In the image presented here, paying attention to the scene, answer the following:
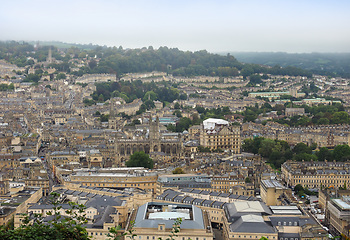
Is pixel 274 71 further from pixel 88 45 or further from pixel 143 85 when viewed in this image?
pixel 88 45

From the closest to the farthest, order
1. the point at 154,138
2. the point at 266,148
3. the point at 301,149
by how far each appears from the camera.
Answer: the point at 266,148 → the point at 301,149 → the point at 154,138

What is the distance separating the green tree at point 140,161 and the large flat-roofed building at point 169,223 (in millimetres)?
15992

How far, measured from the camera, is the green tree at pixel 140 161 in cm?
4766

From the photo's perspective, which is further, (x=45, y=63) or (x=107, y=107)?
(x=45, y=63)

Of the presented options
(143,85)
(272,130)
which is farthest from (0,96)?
(272,130)

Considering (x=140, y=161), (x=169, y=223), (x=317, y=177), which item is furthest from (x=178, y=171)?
(x=169, y=223)

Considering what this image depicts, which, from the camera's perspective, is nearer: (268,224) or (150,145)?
(268,224)

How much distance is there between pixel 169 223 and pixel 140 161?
1959cm

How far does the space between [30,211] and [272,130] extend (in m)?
36.1


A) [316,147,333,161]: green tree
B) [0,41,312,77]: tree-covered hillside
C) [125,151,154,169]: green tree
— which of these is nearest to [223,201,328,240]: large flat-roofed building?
[125,151,154,169]: green tree

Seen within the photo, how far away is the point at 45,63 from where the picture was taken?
362ft

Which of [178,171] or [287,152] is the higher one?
[178,171]

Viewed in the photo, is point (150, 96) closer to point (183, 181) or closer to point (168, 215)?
point (183, 181)

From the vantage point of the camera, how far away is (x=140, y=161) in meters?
47.9
